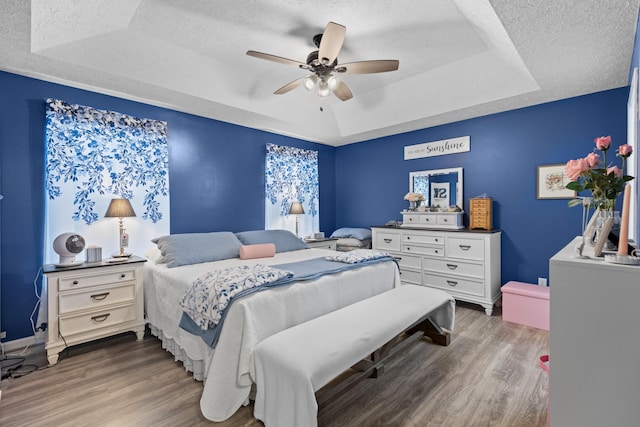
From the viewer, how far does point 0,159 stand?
2574mm

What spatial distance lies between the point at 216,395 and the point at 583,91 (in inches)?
172

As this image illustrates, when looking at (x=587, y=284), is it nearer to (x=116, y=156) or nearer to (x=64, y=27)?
(x=64, y=27)

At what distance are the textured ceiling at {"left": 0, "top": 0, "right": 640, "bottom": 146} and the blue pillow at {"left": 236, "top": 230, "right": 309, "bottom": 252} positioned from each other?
155cm

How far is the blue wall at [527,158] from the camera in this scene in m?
3.16

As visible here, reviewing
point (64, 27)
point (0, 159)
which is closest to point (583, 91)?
point (64, 27)

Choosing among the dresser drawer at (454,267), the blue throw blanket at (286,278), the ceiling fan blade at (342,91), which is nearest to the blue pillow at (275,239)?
the blue throw blanket at (286,278)

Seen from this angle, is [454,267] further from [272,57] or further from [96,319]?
[96,319]

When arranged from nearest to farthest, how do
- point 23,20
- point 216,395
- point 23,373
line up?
point 216,395, point 23,20, point 23,373

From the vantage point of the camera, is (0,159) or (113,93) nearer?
(0,159)

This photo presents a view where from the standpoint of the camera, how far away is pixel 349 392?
2.01 meters

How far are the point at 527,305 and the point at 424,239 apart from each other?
1.33 meters

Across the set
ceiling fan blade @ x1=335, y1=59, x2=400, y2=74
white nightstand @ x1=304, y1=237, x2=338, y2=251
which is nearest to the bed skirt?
white nightstand @ x1=304, y1=237, x2=338, y2=251

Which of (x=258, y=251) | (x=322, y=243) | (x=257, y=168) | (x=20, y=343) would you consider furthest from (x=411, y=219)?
(x=20, y=343)

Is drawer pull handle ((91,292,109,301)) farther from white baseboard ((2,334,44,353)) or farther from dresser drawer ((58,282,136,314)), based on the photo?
white baseboard ((2,334,44,353))
